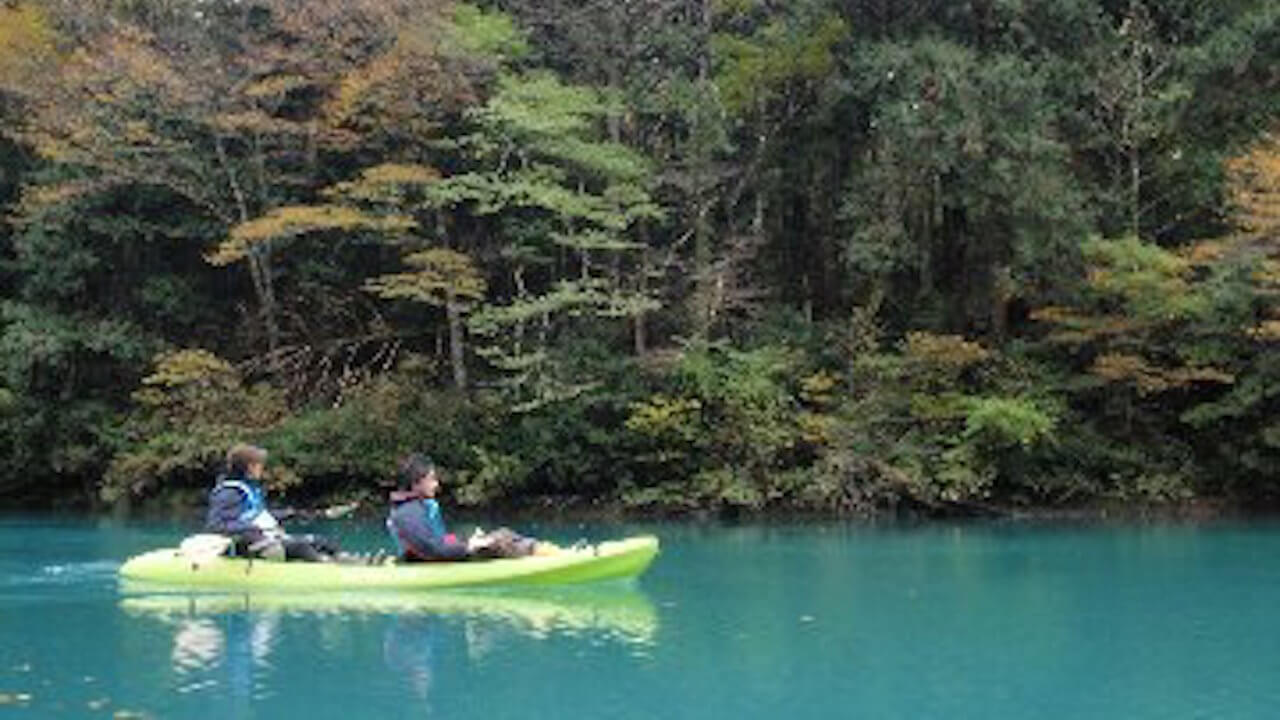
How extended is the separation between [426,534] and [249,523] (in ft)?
5.36

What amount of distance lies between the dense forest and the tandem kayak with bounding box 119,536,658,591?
8747 mm

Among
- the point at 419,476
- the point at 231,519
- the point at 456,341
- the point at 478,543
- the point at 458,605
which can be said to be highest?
the point at 456,341

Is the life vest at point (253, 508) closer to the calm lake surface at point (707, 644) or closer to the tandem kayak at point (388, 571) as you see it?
the tandem kayak at point (388, 571)

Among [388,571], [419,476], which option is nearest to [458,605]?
[388,571]

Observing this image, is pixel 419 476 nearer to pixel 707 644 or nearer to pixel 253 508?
pixel 253 508

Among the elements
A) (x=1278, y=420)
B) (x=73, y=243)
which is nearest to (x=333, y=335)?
(x=73, y=243)

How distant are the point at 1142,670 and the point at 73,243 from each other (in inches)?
825

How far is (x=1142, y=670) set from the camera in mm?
9961

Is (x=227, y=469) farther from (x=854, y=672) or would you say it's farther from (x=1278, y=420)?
(x=1278, y=420)

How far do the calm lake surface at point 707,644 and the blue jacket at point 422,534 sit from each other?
0.47 metres

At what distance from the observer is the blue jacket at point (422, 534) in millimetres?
13695

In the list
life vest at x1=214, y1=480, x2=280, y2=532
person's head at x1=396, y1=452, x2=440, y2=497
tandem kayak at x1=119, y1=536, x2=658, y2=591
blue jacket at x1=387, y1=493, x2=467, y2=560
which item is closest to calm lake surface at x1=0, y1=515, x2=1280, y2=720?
tandem kayak at x1=119, y1=536, x2=658, y2=591

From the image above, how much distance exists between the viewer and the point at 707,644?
36.2 feet

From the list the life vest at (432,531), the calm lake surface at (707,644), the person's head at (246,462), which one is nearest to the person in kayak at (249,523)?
the person's head at (246,462)
